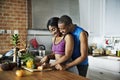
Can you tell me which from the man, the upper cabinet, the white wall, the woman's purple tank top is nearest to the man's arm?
the man

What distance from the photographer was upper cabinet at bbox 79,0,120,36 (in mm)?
4684

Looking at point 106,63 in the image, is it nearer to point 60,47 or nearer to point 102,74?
point 102,74

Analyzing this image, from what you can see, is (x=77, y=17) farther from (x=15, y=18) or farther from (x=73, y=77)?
(x=73, y=77)

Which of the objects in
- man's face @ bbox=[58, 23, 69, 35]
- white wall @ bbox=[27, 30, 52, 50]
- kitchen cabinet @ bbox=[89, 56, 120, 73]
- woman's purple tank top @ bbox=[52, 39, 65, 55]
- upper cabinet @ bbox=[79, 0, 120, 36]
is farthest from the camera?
white wall @ bbox=[27, 30, 52, 50]

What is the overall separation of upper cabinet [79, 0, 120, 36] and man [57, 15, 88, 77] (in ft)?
7.51

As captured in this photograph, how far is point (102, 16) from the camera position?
478cm

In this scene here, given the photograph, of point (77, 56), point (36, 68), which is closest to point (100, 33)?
point (77, 56)

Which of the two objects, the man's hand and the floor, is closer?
the man's hand

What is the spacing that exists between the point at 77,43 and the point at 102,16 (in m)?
2.42

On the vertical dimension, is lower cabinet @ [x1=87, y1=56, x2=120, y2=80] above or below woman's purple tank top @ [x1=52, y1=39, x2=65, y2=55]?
below

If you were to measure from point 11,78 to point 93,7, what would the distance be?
11.3ft

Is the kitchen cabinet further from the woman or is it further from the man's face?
the man's face

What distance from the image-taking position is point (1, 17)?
482 cm

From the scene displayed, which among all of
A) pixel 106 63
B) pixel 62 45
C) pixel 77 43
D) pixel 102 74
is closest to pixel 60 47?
pixel 62 45
